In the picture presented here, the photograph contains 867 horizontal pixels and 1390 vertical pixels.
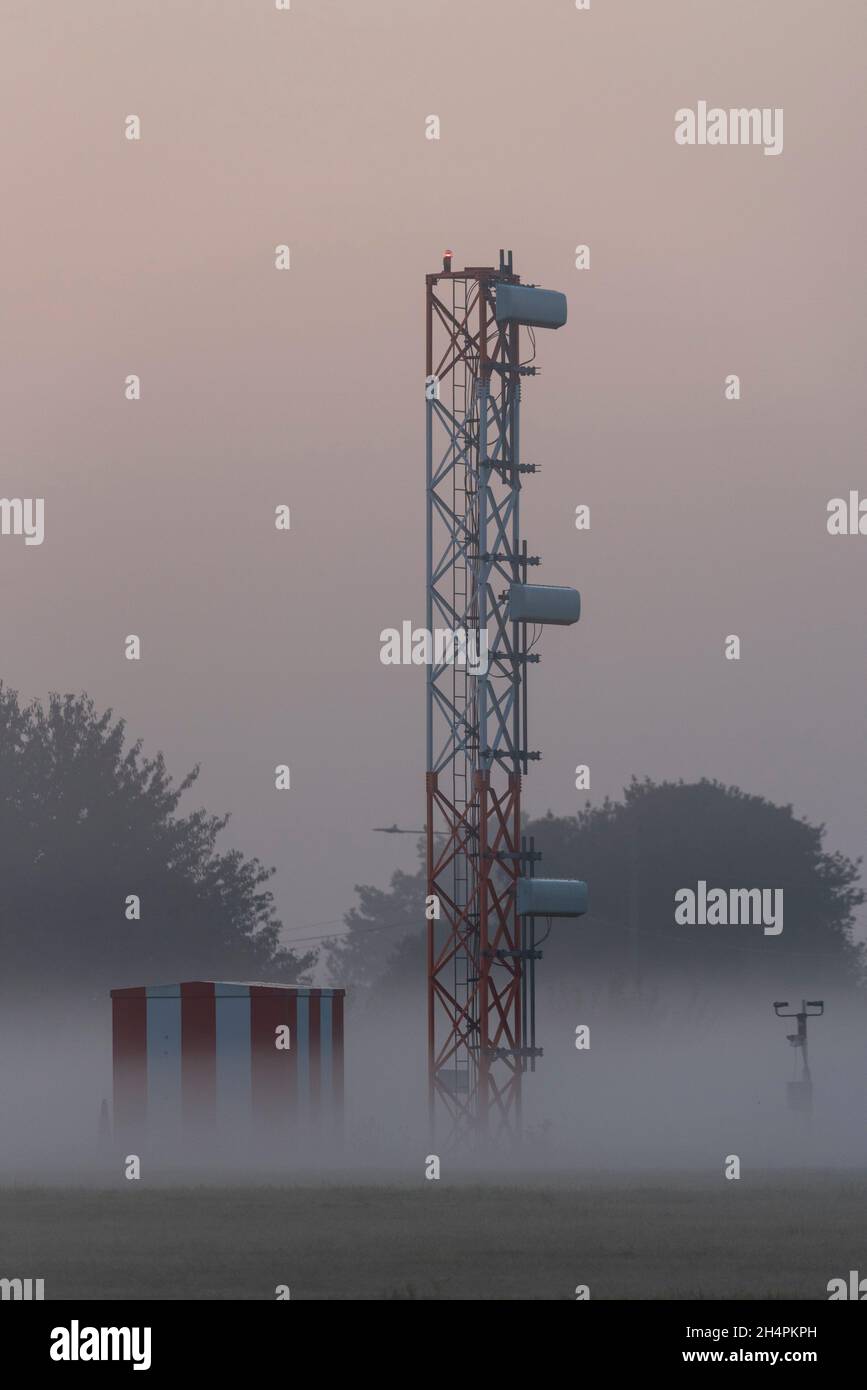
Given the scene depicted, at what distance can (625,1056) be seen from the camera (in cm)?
9762

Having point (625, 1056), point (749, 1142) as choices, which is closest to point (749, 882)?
point (625, 1056)

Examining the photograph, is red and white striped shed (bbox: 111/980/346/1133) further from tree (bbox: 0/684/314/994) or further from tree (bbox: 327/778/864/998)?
tree (bbox: 327/778/864/998)

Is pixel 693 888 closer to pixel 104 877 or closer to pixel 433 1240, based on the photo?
pixel 104 877

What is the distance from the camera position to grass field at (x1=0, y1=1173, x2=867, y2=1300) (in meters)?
30.8

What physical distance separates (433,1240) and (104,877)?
80230mm

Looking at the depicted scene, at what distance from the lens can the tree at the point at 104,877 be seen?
110 metres

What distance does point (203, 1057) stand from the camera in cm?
5847

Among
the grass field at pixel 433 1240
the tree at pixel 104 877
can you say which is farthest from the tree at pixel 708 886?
the grass field at pixel 433 1240

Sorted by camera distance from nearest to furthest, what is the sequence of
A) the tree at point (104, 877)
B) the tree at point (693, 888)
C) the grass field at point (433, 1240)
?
the grass field at point (433, 1240) → the tree at point (104, 877) → the tree at point (693, 888)

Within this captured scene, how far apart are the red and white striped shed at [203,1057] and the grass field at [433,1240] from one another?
13.0 m

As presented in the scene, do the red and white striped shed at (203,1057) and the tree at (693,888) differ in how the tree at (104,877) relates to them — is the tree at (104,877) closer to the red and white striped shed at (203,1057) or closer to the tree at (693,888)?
the tree at (693,888)

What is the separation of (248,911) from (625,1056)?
25.1 meters

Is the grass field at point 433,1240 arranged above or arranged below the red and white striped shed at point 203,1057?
below
